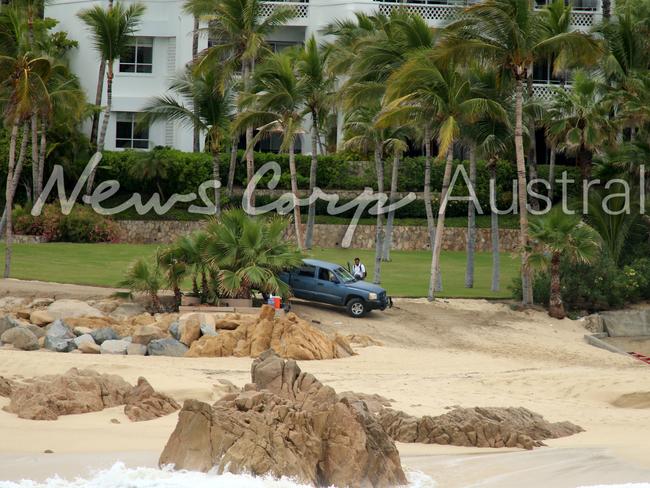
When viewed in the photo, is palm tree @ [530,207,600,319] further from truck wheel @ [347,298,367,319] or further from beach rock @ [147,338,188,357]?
beach rock @ [147,338,188,357]

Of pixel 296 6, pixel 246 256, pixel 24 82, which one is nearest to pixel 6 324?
pixel 246 256

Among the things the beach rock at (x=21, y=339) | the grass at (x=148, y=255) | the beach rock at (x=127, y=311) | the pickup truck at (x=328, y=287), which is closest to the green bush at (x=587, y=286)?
the grass at (x=148, y=255)

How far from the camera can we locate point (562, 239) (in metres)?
32.8

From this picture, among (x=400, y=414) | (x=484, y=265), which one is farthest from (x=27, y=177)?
(x=400, y=414)

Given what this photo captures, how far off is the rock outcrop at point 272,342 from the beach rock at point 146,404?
6783mm

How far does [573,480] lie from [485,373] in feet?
33.0

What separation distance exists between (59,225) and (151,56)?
11.6 meters

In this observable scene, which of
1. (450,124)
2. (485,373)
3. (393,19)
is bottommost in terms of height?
(485,373)

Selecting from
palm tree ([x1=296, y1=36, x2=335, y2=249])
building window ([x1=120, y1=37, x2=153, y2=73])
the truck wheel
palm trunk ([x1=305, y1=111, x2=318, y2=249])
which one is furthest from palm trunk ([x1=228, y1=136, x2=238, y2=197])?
the truck wheel

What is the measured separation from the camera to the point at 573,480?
15.4 m

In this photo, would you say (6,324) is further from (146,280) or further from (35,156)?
(35,156)

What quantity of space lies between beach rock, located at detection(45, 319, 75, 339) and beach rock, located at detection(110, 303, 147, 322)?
109 inches

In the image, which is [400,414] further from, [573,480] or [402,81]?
[402,81]

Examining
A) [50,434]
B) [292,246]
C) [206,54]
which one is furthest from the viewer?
[206,54]
